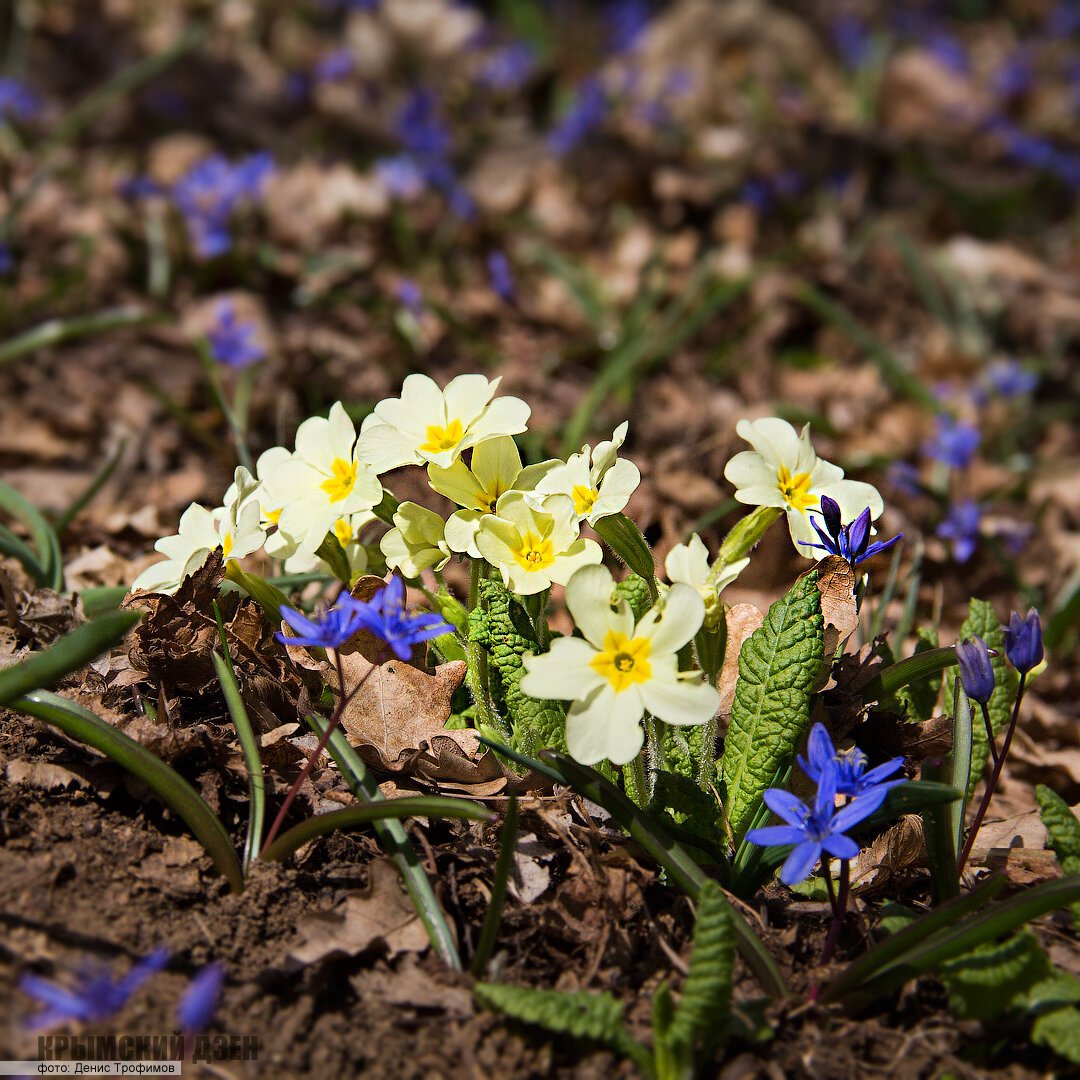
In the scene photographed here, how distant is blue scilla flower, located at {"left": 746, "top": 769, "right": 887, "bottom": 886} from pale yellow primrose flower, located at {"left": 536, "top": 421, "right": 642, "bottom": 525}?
52cm

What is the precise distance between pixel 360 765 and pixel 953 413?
301cm

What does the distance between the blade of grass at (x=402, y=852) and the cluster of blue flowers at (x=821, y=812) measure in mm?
506

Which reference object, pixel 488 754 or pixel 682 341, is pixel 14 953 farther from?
pixel 682 341

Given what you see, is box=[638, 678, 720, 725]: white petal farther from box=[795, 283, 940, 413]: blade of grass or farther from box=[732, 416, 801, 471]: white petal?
box=[795, 283, 940, 413]: blade of grass

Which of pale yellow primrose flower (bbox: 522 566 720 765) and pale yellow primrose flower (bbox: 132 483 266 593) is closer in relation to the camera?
pale yellow primrose flower (bbox: 522 566 720 765)

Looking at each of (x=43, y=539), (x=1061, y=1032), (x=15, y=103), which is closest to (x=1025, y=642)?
(x=1061, y=1032)

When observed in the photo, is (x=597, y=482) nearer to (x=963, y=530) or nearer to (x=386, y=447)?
(x=386, y=447)

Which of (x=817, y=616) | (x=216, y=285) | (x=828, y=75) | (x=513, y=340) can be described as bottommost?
(x=817, y=616)

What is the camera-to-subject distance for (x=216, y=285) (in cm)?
438

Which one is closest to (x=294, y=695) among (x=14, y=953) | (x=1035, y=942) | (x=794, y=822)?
(x=14, y=953)

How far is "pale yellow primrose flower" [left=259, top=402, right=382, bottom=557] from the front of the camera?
1762mm

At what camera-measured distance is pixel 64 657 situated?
148 centimetres

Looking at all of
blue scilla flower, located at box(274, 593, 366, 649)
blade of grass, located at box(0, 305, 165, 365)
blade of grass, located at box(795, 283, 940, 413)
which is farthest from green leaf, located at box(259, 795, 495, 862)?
blade of grass, located at box(795, 283, 940, 413)

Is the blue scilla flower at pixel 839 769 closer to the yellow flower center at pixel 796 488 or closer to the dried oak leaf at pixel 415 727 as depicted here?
the yellow flower center at pixel 796 488
